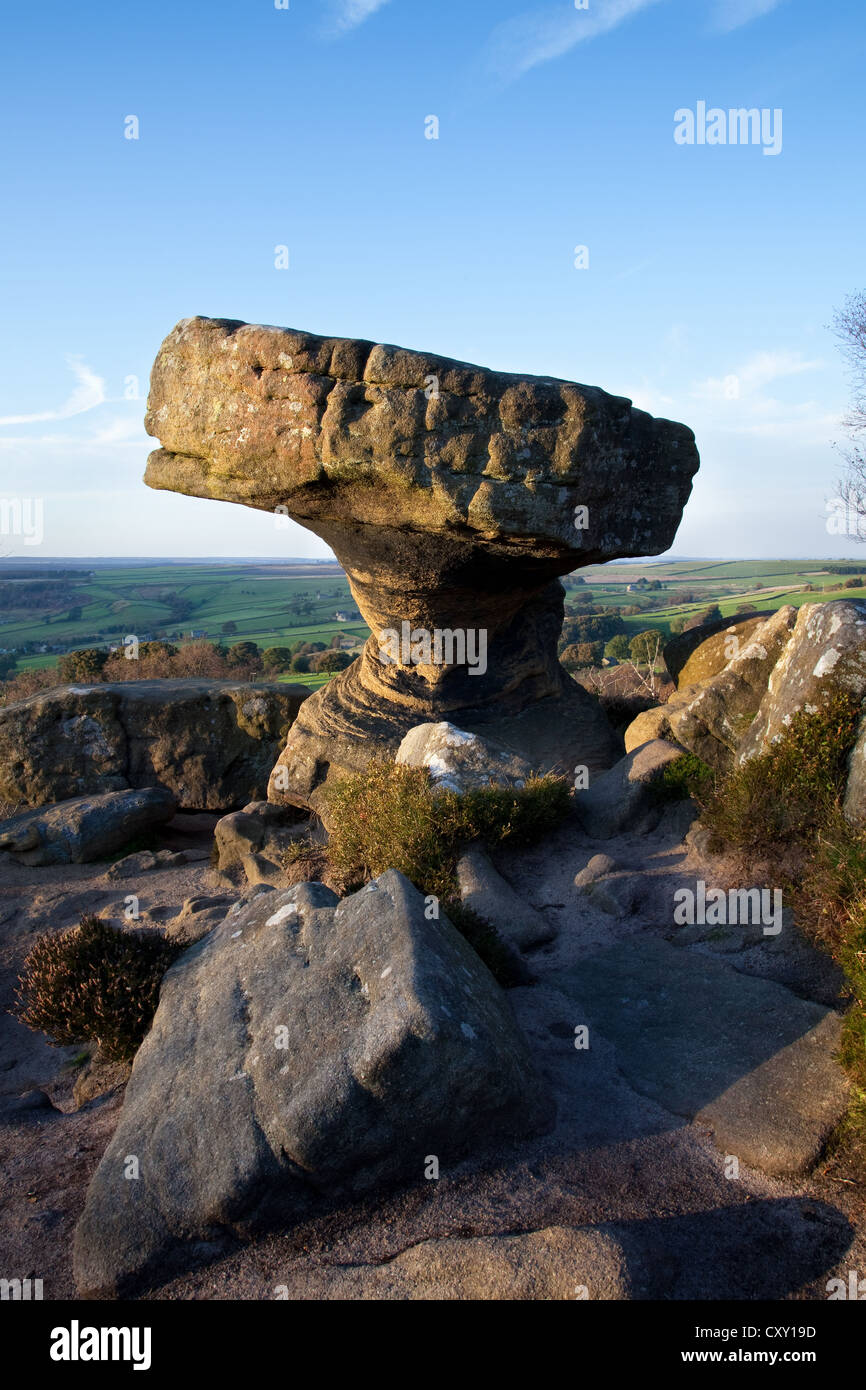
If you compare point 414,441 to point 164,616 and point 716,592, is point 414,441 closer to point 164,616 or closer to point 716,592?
point 164,616

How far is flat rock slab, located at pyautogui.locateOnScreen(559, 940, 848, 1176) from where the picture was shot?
17.5 feet

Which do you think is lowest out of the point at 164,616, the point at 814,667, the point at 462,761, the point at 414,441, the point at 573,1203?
the point at 573,1203

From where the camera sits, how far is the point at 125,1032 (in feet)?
22.6

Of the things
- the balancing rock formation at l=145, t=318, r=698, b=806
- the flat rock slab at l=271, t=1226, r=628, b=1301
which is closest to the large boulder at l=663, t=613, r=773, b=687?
the balancing rock formation at l=145, t=318, r=698, b=806

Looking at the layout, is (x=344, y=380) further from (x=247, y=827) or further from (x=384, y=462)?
(x=247, y=827)

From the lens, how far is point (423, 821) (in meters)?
9.20

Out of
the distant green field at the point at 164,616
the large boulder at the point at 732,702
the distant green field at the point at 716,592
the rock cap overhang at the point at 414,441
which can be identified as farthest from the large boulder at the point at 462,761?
the distant green field at the point at 164,616

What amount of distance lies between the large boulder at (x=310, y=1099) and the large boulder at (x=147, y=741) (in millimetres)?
10209

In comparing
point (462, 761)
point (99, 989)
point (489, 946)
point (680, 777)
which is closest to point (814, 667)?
point (680, 777)

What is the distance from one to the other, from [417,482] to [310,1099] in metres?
7.23

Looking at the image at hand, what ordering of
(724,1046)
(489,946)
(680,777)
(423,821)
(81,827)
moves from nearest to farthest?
(724,1046), (489,946), (423,821), (680,777), (81,827)

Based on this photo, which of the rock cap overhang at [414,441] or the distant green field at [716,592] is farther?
the distant green field at [716,592]

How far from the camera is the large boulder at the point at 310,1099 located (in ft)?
16.2

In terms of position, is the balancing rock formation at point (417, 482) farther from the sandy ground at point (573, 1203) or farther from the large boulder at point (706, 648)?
the sandy ground at point (573, 1203)
